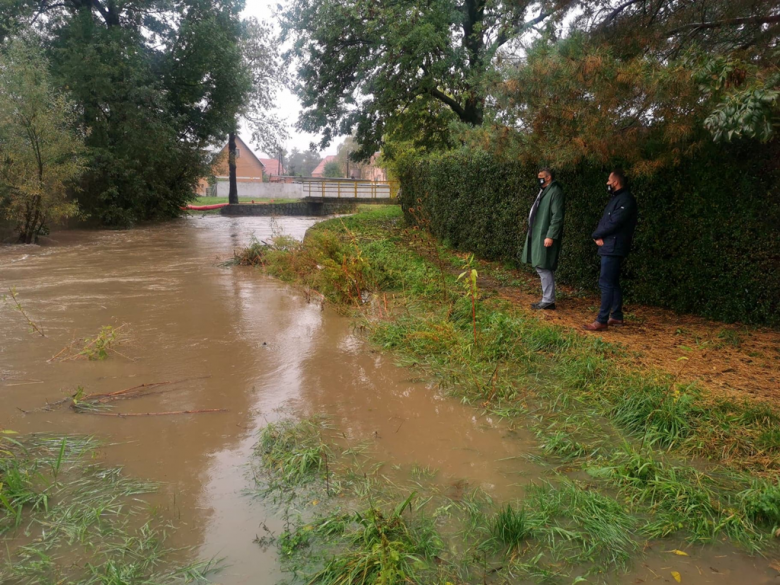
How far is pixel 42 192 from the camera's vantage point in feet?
48.1

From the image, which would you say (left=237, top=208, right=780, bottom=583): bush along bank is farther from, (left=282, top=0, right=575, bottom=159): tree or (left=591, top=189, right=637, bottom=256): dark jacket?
(left=282, top=0, right=575, bottom=159): tree

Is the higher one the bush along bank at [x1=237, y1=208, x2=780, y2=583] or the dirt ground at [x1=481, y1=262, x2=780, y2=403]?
the dirt ground at [x1=481, y1=262, x2=780, y2=403]

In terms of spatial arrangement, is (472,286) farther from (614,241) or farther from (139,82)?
(139,82)

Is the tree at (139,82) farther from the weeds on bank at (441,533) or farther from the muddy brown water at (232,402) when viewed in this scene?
the weeds on bank at (441,533)

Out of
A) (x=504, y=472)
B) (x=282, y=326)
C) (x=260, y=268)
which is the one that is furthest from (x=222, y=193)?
(x=504, y=472)

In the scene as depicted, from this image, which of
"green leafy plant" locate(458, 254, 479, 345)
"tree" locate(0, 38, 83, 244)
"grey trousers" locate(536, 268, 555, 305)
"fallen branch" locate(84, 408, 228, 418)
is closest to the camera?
"fallen branch" locate(84, 408, 228, 418)

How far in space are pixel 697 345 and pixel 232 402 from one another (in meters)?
4.54

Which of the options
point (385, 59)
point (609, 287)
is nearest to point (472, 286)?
point (609, 287)

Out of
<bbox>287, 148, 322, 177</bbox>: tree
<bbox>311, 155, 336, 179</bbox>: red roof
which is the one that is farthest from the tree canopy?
<bbox>287, 148, 322, 177</bbox>: tree

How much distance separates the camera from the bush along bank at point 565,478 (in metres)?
2.60

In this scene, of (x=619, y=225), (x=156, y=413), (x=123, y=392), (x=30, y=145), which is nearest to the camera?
(x=156, y=413)

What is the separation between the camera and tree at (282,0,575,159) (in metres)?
16.3

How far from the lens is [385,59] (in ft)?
55.3

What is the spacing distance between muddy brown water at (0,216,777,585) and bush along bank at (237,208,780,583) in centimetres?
17
